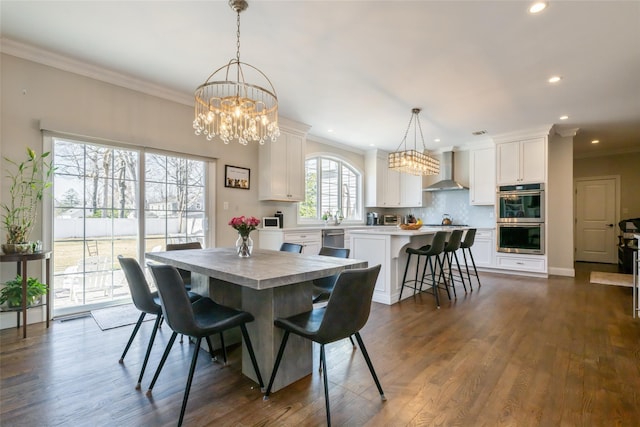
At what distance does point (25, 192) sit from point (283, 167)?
3155mm

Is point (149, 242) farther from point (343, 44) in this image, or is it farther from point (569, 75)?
point (569, 75)

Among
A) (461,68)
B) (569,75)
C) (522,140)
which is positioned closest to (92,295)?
(461,68)

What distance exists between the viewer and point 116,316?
3.22m

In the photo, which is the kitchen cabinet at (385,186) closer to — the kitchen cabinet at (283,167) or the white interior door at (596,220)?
the kitchen cabinet at (283,167)

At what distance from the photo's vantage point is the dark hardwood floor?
166 cm

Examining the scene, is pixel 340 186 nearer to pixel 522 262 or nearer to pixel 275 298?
pixel 522 262

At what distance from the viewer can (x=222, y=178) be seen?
14.8 ft

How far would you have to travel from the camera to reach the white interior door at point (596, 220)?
7.14 m

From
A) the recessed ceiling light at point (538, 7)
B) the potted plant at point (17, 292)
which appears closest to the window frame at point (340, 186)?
the potted plant at point (17, 292)

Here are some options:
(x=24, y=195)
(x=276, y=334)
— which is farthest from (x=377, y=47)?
(x=24, y=195)

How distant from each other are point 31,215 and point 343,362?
3272mm

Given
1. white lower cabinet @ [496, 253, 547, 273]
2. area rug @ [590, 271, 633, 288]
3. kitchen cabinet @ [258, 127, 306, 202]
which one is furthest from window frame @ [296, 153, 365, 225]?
area rug @ [590, 271, 633, 288]

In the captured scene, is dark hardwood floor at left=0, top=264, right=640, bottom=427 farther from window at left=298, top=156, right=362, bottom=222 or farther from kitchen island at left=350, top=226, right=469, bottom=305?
window at left=298, top=156, right=362, bottom=222

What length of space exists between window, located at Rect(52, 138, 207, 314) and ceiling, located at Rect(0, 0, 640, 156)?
98cm
